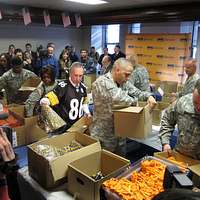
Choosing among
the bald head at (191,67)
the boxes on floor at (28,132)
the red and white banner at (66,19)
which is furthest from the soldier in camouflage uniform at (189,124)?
the red and white banner at (66,19)

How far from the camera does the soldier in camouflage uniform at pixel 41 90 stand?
9.25ft

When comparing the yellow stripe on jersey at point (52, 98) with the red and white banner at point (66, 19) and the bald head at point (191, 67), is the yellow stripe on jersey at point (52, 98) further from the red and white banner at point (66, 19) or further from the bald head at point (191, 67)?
the red and white banner at point (66, 19)

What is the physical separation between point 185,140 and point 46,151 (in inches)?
39.2

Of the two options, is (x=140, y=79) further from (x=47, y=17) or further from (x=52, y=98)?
(x=47, y=17)

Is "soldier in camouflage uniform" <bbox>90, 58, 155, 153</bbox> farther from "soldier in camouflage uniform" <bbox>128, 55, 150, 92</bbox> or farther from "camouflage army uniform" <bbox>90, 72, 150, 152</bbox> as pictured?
"soldier in camouflage uniform" <bbox>128, 55, 150, 92</bbox>

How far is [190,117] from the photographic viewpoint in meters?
1.78

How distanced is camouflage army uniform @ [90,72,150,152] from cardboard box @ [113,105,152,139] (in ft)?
0.44

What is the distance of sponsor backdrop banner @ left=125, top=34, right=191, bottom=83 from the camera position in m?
6.36

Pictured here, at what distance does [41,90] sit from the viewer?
9.26ft

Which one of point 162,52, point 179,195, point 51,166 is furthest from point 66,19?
point 179,195

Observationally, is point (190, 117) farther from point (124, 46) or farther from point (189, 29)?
point (124, 46)

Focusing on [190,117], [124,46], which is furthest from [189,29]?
[190,117]

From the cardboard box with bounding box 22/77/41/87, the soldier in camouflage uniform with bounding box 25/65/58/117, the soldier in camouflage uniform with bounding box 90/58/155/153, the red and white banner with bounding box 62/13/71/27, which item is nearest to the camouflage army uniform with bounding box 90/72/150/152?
the soldier in camouflage uniform with bounding box 90/58/155/153

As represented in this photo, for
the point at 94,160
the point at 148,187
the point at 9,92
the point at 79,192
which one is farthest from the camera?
the point at 9,92
